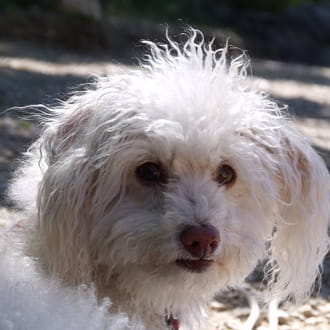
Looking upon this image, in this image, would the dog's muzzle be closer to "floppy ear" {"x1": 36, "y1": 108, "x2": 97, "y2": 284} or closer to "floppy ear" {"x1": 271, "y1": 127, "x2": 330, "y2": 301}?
"floppy ear" {"x1": 36, "y1": 108, "x2": 97, "y2": 284}

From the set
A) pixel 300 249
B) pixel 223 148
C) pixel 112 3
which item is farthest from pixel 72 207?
pixel 112 3

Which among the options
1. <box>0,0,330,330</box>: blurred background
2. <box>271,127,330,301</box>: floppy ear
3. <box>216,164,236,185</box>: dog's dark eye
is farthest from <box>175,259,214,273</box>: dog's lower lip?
<box>0,0,330,330</box>: blurred background

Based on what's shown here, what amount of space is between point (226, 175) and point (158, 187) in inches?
9.7

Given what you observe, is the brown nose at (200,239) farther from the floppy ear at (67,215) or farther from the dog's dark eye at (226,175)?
the floppy ear at (67,215)

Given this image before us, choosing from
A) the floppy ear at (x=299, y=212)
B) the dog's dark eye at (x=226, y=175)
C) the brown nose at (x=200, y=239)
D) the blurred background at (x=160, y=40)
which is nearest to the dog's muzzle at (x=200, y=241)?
the brown nose at (x=200, y=239)

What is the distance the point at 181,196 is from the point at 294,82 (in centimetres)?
1158

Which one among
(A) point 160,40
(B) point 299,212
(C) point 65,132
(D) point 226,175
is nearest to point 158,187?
(D) point 226,175

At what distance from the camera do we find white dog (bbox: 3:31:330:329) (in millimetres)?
2578

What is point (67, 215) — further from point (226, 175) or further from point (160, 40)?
point (160, 40)

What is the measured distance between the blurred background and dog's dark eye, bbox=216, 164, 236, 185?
1.90 feet

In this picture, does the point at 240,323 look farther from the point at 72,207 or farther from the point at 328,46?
the point at 328,46

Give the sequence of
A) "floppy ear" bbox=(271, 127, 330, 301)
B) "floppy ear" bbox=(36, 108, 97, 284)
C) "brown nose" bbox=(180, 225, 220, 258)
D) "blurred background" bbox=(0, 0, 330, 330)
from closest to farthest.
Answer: "brown nose" bbox=(180, 225, 220, 258), "floppy ear" bbox=(36, 108, 97, 284), "floppy ear" bbox=(271, 127, 330, 301), "blurred background" bbox=(0, 0, 330, 330)

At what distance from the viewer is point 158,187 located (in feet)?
8.78

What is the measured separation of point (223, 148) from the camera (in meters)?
2.68
